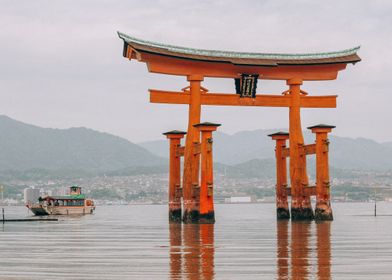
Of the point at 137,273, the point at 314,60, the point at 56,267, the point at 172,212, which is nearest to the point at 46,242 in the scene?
the point at 56,267

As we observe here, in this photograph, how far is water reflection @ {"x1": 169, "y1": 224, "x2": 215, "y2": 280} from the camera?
69.4ft

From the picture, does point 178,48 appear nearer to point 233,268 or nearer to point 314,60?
point 314,60

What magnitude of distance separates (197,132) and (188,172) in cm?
269

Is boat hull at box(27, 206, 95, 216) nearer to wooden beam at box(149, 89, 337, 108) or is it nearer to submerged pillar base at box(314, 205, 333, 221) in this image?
wooden beam at box(149, 89, 337, 108)

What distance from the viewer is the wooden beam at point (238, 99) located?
177 feet

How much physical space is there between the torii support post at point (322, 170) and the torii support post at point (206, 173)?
7.76 meters

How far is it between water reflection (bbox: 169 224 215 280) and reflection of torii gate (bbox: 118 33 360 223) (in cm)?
1602

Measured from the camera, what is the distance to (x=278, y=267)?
74.3ft

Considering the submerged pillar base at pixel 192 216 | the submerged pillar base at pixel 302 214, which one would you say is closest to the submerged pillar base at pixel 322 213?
the submerged pillar base at pixel 302 214

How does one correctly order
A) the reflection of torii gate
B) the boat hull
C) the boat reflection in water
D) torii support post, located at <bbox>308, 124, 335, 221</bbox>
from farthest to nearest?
the boat hull < torii support post, located at <bbox>308, 124, 335, 221</bbox> < the reflection of torii gate < the boat reflection in water

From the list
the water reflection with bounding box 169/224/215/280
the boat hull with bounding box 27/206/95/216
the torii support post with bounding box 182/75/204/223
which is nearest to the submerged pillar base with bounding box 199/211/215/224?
the torii support post with bounding box 182/75/204/223

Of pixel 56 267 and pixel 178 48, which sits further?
pixel 178 48

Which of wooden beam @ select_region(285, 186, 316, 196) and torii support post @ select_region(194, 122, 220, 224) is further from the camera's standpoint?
wooden beam @ select_region(285, 186, 316, 196)

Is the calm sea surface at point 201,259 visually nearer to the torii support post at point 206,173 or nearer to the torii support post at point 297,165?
the torii support post at point 206,173
